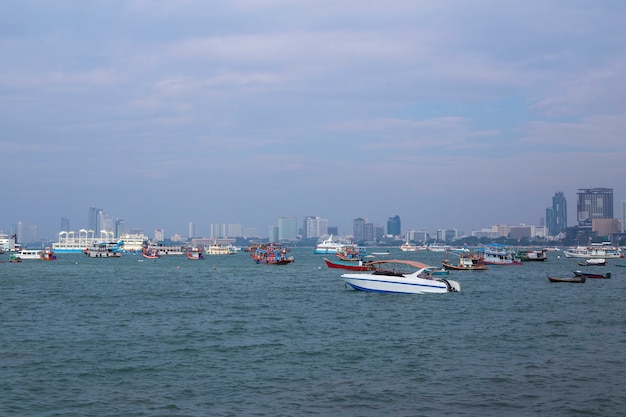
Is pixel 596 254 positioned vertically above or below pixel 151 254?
below

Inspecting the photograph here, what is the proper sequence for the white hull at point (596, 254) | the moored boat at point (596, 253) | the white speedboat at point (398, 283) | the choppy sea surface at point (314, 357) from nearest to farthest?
the choppy sea surface at point (314, 357) → the white speedboat at point (398, 283) → the white hull at point (596, 254) → the moored boat at point (596, 253)

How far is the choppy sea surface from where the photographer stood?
21547mm

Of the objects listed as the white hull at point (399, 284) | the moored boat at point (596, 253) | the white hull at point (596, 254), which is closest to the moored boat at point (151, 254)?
the white hull at point (596, 254)

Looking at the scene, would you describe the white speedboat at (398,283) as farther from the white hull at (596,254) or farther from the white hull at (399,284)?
the white hull at (596,254)

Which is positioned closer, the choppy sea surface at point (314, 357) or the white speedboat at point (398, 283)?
the choppy sea surface at point (314, 357)

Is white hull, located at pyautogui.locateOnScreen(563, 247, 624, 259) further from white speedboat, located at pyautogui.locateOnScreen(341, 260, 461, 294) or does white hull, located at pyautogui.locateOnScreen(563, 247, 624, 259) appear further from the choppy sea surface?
the choppy sea surface

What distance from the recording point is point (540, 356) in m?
29.4

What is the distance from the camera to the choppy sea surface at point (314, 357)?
2155cm

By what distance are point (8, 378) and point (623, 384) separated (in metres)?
22.2

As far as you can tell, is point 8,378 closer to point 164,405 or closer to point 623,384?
A: point 164,405

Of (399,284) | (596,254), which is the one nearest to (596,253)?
(596,254)

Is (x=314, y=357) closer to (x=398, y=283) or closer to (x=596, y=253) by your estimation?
(x=398, y=283)

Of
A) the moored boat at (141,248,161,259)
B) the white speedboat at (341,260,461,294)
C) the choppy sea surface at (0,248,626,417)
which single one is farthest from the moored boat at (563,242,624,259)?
the choppy sea surface at (0,248,626,417)

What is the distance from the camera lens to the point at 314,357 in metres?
29.4
